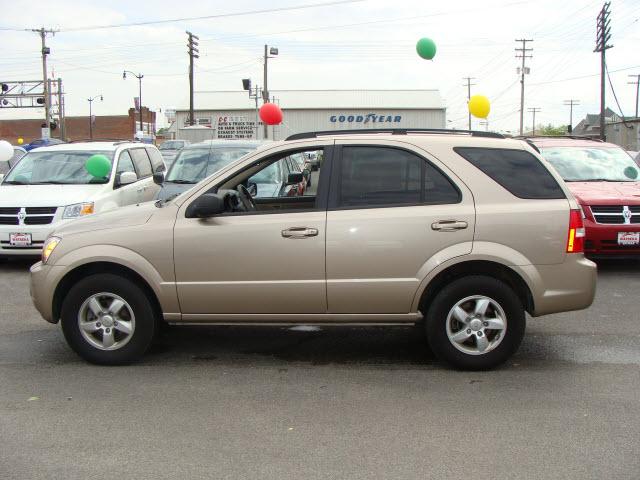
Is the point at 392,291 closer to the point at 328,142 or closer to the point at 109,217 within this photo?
the point at 328,142

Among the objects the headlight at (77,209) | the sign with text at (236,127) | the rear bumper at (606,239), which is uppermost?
the sign with text at (236,127)

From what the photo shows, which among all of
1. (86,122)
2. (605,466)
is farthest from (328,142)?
(86,122)

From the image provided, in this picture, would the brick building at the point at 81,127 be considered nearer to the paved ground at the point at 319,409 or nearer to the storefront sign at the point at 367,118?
the storefront sign at the point at 367,118

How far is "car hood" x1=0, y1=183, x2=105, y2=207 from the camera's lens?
9.37m

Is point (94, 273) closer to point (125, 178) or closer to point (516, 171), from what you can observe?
point (516, 171)

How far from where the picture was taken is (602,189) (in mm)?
9258

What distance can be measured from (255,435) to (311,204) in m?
2.14

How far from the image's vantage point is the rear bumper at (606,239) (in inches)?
339

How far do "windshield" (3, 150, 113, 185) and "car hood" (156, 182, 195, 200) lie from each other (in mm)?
876

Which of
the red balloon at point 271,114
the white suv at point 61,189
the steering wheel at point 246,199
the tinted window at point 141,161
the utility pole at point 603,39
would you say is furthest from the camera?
the utility pole at point 603,39

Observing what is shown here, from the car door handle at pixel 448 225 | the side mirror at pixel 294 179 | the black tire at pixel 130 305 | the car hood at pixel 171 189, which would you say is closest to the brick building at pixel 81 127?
the car hood at pixel 171 189

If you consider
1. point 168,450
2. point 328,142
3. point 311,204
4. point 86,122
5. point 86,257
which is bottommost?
point 168,450

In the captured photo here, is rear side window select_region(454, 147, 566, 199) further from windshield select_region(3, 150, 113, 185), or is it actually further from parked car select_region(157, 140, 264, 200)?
windshield select_region(3, 150, 113, 185)

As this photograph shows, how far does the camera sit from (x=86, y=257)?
5.19m
